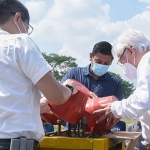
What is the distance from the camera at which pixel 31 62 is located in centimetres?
143

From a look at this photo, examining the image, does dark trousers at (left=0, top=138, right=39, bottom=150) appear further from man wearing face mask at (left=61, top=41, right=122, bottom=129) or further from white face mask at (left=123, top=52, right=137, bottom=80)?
man wearing face mask at (left=61, top=41, right=122, bottom=129)

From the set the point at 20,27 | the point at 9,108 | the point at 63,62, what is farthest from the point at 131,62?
the point at 63,62

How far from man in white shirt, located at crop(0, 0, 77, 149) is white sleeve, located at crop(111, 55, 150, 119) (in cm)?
67

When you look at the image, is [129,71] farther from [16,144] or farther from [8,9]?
[16,144]

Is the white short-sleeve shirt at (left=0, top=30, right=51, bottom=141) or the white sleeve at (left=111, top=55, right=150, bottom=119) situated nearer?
the white short-sleeve shirt at (left=0, top=30, right=51, bottom=141)

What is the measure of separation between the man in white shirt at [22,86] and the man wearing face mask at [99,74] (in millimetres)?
1892

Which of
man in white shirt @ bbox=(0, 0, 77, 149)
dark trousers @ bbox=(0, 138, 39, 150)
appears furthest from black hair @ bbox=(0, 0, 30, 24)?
dark trousers @ bbox=(0, 138, 39, 150)

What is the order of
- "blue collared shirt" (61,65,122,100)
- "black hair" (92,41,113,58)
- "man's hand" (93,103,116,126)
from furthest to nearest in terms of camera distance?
"black hair" (92,41,113,58) → "blue collared shirt" (61,65,122,100) → "man's hand" (93,103,116,126)

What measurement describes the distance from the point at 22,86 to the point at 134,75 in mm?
1114

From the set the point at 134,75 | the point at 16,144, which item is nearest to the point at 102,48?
the point at 134,75

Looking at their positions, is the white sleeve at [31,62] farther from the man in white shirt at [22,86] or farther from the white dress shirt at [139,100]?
the white dress shirt at [139,100]

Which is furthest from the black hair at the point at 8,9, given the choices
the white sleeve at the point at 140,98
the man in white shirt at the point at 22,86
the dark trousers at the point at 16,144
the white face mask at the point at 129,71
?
the white face mask at the point at 129,71

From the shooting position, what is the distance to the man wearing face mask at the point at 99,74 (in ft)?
11.1

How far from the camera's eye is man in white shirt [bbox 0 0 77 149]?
4.70ft
